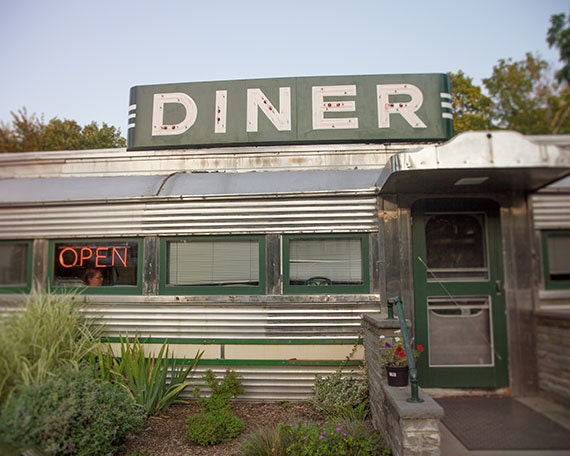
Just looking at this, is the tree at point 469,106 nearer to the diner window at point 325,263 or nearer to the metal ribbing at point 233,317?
the diner window at point 325,263

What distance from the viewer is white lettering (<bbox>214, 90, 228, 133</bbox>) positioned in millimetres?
6234

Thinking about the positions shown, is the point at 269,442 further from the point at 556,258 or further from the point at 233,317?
the point at 556,258

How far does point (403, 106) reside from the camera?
20.1 ft

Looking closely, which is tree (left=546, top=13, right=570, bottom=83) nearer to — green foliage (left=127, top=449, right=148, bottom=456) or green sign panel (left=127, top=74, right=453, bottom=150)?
green sign panel (left=127, top=74, right=453, bottom=150)

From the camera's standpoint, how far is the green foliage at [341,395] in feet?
16.0

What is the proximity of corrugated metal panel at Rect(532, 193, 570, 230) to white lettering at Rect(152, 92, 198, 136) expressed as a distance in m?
4.33

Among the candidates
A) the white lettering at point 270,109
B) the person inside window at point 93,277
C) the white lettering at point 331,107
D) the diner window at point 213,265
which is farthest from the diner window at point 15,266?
the white lettering at point 331,107

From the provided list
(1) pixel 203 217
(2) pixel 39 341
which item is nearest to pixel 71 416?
(2) pixel 39 341

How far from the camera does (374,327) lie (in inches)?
183

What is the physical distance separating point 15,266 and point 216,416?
8.44ft

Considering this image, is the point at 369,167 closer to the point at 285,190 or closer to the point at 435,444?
the point at 285,190

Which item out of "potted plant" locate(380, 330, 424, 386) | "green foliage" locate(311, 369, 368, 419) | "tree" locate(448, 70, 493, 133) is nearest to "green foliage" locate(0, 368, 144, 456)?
"green foliage" locate(311, 369, 368, 419)

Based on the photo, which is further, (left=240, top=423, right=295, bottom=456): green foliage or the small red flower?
the small red flower

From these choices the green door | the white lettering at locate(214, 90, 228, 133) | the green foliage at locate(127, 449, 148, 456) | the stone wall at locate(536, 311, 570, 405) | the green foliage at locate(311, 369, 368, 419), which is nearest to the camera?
the green foliage at locate(127, 449, 148, 456)
